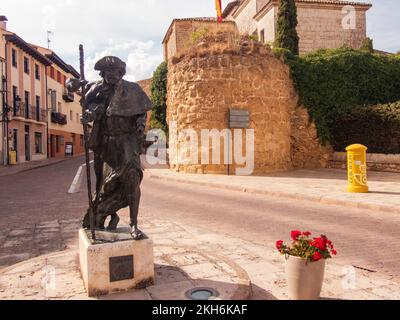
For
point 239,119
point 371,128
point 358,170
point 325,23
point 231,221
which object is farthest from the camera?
point 325,23

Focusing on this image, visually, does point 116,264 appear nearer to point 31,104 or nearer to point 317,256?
point 317,256

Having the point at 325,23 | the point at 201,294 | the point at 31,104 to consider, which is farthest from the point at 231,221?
the point at 31,104

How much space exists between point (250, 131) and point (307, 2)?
1591 centimetres

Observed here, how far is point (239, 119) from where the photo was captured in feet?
51.7

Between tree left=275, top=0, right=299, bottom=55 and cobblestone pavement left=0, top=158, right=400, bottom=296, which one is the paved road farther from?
tree left=275, top=0, right=299, bottom=55

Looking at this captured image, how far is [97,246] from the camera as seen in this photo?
3.52m

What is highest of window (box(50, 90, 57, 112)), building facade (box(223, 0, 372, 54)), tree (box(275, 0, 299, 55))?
building facade (box(223, 0, 372, 54))

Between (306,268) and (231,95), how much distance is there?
1315 cm

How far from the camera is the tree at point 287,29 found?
21422mm

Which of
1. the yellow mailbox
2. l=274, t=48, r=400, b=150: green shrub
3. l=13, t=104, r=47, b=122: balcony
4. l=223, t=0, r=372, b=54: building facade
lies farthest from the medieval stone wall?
l=13, t=104, r=47, b=122: balcony

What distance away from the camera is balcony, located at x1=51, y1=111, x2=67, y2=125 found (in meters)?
35.3

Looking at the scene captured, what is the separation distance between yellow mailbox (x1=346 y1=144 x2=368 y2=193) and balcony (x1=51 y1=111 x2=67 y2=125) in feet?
103
